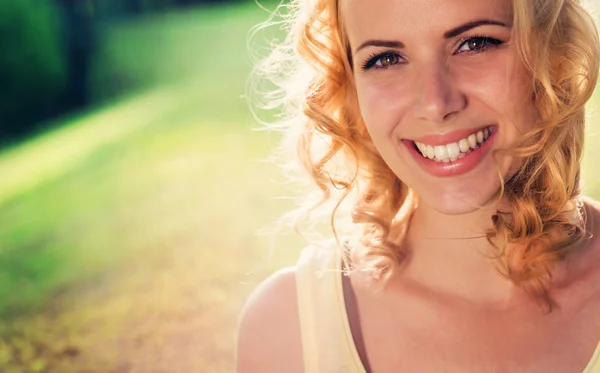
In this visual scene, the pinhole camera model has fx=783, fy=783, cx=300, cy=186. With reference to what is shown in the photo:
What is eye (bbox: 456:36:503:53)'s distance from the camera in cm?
148

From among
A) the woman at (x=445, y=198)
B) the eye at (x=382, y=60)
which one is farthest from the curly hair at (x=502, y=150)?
the eye at (x=382, y=60)

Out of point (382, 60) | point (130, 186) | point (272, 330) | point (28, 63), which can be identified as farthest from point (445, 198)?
point (28, 63)

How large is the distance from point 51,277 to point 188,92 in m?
2.53

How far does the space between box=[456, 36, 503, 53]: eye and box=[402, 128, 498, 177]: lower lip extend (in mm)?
161

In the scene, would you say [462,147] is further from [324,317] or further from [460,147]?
[324,317]

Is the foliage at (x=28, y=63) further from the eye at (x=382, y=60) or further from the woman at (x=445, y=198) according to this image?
the eye at (x=382, y=60)

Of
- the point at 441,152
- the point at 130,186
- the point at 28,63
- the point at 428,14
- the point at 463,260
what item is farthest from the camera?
the point at 28,63

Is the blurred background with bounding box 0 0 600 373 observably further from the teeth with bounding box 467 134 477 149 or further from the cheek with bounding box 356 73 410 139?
the teeth with bounding box 467 134 477 149

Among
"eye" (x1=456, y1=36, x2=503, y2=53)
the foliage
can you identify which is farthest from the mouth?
the foliage

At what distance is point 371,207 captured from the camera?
73.7 inches

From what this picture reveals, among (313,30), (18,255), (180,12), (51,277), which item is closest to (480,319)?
(313,30)

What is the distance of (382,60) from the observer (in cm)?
158

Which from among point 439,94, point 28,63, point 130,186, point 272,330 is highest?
point 439,94

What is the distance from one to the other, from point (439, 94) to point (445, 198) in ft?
0.71
